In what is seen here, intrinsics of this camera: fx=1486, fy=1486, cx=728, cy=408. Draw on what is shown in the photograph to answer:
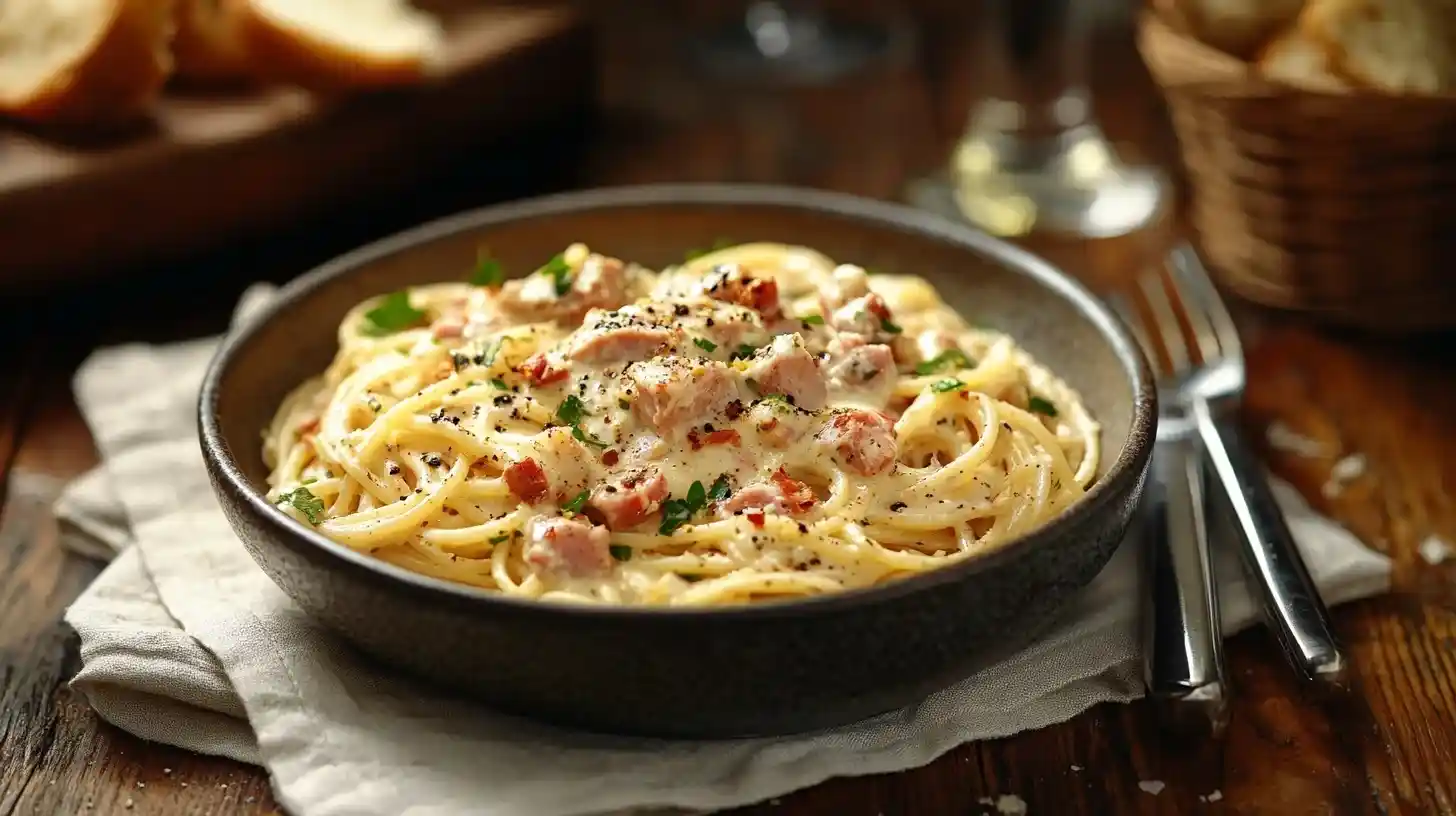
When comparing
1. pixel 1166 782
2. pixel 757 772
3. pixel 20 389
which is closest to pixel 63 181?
pixel 20 389

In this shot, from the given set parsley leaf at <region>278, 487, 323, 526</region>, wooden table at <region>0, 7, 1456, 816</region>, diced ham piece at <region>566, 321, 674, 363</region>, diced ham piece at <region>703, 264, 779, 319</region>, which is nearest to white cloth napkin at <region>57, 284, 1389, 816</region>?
wooden table at <region>0, 7, 1456, 816</region>

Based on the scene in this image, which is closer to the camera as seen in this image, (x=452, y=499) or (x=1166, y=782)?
(x=1166, y=782)

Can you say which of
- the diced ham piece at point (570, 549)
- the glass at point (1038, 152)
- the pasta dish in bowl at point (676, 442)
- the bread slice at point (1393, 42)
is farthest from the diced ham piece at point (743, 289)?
the glass at point (1038, 152)

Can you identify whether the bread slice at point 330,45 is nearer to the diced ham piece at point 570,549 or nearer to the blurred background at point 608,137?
the blurred background at point 608,137

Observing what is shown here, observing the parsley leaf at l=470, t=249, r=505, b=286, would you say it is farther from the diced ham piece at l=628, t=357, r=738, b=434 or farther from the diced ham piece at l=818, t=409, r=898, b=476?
the diced ham piece at l=818, t=409, r=898, b=476

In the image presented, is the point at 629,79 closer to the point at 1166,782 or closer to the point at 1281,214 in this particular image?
the point at 1281,214

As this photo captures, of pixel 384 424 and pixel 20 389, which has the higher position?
pixel 384 424
